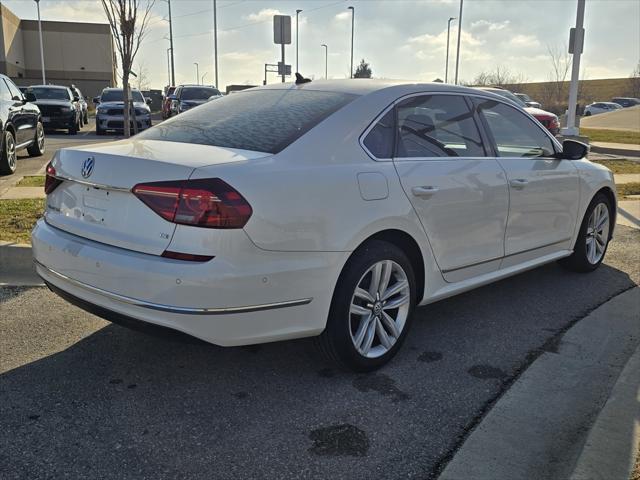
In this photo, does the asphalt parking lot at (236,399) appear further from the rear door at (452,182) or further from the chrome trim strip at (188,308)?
the rear door at (452,182)

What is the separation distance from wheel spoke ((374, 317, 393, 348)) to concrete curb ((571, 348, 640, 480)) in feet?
3.83

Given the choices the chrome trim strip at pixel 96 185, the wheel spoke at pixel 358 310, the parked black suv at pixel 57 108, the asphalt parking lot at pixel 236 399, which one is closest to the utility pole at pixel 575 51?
the parked black suv at pixel 57 108

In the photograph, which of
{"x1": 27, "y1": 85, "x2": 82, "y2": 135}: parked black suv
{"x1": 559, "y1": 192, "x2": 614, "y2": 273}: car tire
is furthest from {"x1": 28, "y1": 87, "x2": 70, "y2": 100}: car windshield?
{"x1": 559, "y1": 192, "x2": 614, "y2": 273}: car tire

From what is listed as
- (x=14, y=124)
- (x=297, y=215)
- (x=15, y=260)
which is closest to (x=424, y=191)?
(x=297, y=215)

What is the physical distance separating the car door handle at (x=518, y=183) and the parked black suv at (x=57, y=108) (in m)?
18.8

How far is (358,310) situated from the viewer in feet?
11.1

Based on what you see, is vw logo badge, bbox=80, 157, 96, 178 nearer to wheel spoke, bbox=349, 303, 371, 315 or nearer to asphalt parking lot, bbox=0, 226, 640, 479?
asphalt parking lot, bbox=0, 226, 640, 479

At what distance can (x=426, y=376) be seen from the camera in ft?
11.6

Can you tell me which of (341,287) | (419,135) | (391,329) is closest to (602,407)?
(391,329)

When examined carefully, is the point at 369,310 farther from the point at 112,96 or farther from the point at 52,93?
the point at 112,96

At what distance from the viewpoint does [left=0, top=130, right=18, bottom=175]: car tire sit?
9555mm

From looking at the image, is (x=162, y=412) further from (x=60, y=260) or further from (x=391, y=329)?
(x=391, y=329)

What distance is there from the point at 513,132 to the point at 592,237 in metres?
1.57

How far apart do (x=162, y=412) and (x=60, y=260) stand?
954 mm
